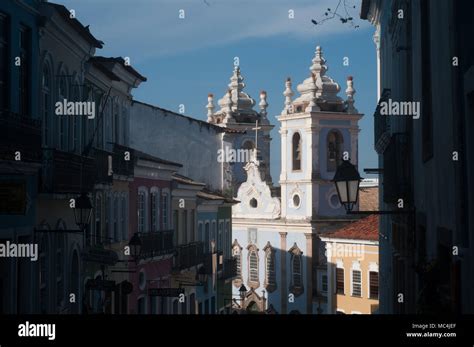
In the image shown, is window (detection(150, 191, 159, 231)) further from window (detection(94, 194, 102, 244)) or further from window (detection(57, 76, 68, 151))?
window (detection(57, 76, 68, 151))

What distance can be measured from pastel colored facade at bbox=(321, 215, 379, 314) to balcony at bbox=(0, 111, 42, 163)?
2085cm

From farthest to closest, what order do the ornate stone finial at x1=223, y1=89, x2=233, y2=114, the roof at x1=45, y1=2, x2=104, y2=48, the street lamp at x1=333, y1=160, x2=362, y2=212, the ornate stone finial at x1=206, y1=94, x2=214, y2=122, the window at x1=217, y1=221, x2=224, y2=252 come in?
1. the ornate stone finial at x1=206, y1=94, x2=214, y2=122
2. the ornate stone finial at x1=223, y1=89, x2=233, y2=114
3. the window at x1=217, y1=221, x2=224, y2=252
4. the roof at x1=45, y1=2, x2=104, y2=48
5. the street lamp at x1=333, y1=160, x2=362, y2=212

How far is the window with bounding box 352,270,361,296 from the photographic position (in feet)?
106

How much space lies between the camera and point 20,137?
971 centimetres

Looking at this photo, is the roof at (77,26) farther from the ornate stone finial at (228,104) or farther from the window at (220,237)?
the ornate stone finial at (228,104)

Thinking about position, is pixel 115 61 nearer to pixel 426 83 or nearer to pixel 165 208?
Result: pixel 165 208

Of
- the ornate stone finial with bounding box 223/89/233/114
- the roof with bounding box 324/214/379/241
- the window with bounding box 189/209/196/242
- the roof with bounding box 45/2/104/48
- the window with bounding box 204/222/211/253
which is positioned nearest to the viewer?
the roof with bounding box 45/2/104/48

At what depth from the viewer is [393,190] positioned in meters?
10.7

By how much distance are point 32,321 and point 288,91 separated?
127ft

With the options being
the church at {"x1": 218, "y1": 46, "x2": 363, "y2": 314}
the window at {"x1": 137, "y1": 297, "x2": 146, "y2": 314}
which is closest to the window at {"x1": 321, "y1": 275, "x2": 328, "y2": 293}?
the church at {"x1": 218, "y1": 46, "x2": 363, "y2": 314}

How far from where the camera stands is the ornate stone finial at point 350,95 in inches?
1605

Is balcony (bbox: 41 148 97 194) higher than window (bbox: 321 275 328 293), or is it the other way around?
balcony (bbox: 41 148 97 194)

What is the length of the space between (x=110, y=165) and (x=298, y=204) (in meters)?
28.5

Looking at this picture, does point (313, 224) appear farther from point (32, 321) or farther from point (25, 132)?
point (32, 321)
